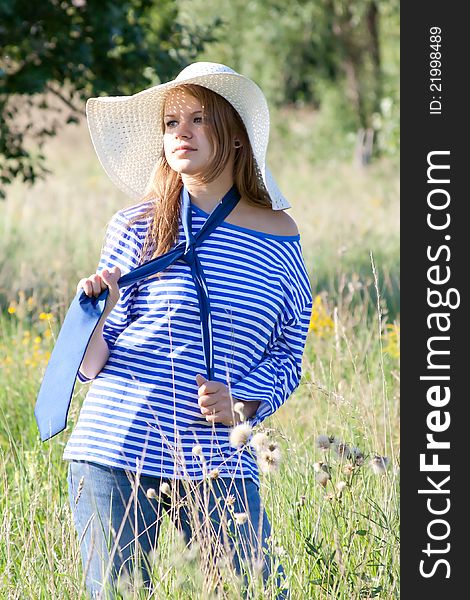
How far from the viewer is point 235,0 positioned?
1803 cm

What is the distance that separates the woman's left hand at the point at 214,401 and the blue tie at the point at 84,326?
0.22ft

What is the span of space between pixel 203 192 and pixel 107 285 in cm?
40

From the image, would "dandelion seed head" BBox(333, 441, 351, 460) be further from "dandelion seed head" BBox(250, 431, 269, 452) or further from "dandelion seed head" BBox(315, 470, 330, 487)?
"dandelion seed head" BBox(250, 431, 269, 452)

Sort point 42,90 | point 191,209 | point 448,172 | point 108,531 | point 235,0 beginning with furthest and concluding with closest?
point 235,0
point 42,90
point 448,172
point 191,209
point 108,531

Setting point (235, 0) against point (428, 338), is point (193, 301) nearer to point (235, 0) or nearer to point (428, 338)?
point (428, 338)

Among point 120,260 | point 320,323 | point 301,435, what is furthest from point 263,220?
point 320,323

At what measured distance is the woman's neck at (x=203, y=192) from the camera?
9.12 ft

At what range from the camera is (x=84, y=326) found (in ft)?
8.46

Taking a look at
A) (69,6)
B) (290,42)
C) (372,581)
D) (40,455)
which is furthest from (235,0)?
(372,581)

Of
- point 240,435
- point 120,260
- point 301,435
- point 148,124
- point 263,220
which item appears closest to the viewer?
point 240,435

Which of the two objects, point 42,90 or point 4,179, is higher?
point 42,90

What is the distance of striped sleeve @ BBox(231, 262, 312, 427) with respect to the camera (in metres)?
2.62

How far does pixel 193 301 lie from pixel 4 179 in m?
5.04

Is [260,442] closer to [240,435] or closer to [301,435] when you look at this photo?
[240,435]
